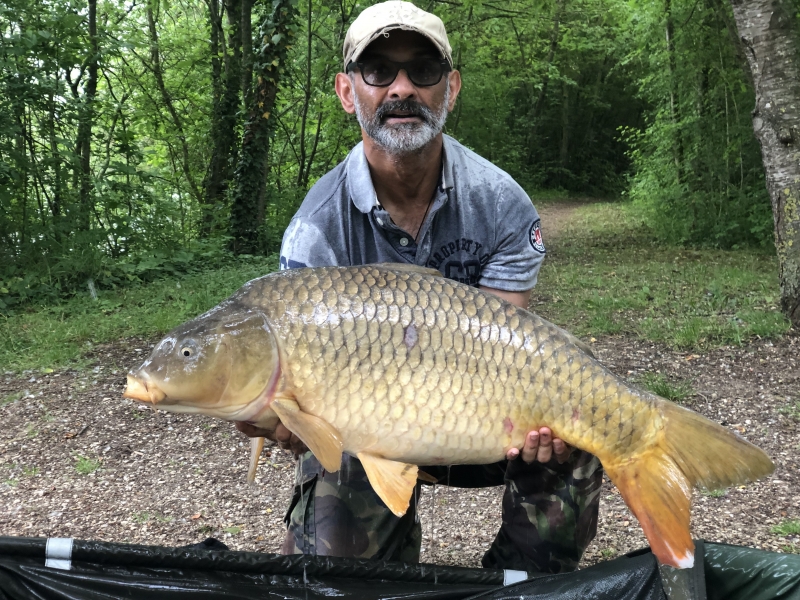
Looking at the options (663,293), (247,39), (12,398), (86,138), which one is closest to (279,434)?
(12,398)

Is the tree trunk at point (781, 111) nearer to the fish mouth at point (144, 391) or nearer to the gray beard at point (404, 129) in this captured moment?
the gray beard at point (404, 129)

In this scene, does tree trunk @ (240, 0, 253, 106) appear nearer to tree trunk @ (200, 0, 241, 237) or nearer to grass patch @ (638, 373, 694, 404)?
tree trunk @ (200, 0, 241, 237)

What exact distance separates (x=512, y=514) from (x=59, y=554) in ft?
2.85

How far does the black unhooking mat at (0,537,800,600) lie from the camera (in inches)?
47.3

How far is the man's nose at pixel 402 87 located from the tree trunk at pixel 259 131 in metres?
4.38

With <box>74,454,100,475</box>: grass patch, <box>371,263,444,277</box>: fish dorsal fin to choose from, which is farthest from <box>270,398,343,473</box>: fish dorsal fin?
<box>74,454,100,475</box>: grass patch

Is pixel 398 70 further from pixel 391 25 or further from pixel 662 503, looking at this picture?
pixel 662 503

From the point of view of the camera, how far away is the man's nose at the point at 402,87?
1.54 metres

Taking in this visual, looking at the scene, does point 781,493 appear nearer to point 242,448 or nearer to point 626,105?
point 242,448

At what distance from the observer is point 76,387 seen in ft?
9.82

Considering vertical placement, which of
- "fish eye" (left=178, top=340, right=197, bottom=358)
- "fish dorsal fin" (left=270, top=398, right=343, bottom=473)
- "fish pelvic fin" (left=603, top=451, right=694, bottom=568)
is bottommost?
"fish pelvic fin" (left=603, top=451, right=694, bottom=568)

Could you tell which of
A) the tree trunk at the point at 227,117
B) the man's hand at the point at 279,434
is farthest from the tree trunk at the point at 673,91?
the man's hand at the point at 279,434

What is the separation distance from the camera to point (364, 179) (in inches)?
61.4

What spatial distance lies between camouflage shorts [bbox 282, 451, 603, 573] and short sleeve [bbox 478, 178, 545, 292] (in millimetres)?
401
